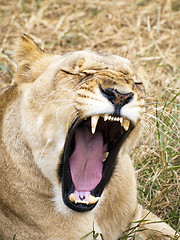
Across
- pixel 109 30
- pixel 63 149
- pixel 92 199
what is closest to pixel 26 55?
pixel 63 149

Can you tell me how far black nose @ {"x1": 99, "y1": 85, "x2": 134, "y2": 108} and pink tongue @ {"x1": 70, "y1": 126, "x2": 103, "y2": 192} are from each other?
1.63ft

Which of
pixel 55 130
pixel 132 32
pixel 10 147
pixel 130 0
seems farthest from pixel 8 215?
A: pixel 130 0

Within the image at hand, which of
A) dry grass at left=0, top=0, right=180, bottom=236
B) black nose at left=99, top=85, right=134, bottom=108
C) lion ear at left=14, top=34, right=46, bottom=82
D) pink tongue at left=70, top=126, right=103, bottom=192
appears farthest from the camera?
dry grass at left=0, top=0, right=180, bottom=236

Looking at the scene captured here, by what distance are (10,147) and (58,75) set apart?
542mm

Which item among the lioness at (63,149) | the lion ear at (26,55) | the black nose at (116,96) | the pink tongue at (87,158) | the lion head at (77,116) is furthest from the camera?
the lion ear at (26,55)

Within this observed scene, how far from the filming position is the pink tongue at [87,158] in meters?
2.92

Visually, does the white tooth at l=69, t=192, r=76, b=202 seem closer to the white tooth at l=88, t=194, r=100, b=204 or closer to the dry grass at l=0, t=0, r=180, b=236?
the white tooth at l=88, t=194, r=100, b=204

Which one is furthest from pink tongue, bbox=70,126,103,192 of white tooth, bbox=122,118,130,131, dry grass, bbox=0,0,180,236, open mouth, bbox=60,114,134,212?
dry grass, bbox=0,0,180,236

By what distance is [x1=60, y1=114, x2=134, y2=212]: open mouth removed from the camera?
283 centimetres

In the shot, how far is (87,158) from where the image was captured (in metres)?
2.97

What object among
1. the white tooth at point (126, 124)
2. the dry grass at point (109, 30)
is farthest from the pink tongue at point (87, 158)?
the dry grass at point (109, 30)

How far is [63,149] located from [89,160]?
0.70 feet

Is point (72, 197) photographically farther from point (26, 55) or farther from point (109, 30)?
point (109, 30)

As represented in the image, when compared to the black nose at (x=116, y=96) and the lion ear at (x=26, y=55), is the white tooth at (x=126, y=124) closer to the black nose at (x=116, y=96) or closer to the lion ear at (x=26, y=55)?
the black nose at (x=116, y=96)
